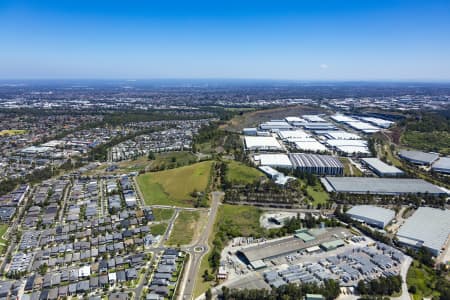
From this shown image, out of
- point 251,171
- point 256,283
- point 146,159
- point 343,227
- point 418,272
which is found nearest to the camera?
point 256,283

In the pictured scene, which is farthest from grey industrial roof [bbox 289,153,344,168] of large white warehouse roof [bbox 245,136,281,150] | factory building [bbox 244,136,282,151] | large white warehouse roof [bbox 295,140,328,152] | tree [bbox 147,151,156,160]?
tree [bbox 147,151,156,160]

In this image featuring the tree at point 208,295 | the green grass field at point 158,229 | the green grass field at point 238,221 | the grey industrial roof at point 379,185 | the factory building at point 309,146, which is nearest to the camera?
the tree at point 208,295

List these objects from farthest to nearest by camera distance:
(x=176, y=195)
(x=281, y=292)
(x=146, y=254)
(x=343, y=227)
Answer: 1. (x=176, y=195)
2. (x=343, y=227)
3. (x=146, y=254)
4. (x=281, y=292)

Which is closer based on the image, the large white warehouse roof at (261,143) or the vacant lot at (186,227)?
the vacant lot at (186,227)

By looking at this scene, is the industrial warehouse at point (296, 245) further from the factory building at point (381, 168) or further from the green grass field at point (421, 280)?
the factory building at point (381, 168)

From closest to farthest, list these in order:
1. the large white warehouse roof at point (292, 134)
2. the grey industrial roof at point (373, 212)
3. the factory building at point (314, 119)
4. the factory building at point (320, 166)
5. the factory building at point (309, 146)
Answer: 1. the grey industrial roof at point (373, 212)
2. the factory building at point (320, 166)
3. the factory building at point (309, 146)
4. the large white warehouse roof at point (292, 134)
5. the factory building at point (314, 119)

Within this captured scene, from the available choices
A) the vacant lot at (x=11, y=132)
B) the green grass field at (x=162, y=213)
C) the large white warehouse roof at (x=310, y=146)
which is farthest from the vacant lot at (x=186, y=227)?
the vacant lot at (x=11, y=132)

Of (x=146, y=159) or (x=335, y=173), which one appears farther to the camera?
(x=146, y=159)

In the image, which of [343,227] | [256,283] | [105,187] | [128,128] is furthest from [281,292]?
[128,128]

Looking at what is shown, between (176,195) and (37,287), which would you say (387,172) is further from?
(37,287)
